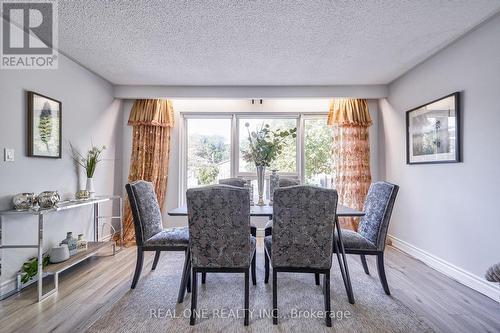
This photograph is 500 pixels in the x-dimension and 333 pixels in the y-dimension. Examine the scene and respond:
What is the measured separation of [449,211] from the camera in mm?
2588

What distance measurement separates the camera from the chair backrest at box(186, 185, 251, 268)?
68.7 inches

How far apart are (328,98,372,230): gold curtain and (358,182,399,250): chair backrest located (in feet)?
5.02

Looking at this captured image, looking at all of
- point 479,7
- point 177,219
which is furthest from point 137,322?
point 479,7

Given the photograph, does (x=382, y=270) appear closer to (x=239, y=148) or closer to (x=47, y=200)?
(x=239, y=148)

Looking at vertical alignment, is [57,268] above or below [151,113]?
below

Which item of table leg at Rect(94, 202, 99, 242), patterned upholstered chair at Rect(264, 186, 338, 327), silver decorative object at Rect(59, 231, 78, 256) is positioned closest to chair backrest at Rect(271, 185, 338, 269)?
patterned upholstered chair at Rect(264, 186, 338, 327)

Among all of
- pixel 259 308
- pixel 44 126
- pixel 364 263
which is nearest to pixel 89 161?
pixel 44 126

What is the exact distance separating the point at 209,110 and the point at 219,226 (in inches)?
110

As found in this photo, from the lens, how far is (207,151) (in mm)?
4215

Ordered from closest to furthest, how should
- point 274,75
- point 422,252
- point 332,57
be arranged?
point 332,57 → point 422,252 → point 274,75

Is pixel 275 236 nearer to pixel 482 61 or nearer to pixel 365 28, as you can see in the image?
pixel 365 28

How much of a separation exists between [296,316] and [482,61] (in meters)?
2.71

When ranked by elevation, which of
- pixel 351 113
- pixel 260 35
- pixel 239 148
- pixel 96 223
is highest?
pixel 260 35

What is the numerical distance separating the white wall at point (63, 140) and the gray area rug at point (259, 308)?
1.10 metres
